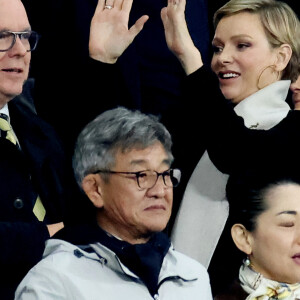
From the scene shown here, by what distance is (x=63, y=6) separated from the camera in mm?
4039

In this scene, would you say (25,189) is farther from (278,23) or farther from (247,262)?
(278,23)

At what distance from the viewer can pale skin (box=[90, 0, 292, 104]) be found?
12.5ft

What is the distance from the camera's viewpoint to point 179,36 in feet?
12.6

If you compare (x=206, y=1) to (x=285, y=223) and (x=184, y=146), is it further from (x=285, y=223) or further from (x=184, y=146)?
(x=285, y=223)

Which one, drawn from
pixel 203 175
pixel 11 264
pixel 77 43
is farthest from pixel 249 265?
pixel 77 43

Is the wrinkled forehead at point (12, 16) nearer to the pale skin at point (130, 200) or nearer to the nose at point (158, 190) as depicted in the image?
the pale skin at point (130, 200)

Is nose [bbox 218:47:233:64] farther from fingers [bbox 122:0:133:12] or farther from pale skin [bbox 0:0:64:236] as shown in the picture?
pale skin [bbox 0:0:64:236]

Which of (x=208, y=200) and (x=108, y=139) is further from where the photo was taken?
(x=208, y=200)

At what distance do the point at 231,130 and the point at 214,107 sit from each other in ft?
0.34

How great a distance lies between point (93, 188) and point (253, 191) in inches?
20.9

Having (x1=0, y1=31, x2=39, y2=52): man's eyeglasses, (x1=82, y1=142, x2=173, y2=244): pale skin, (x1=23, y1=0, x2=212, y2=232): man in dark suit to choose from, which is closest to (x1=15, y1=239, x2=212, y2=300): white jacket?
(x1=82, y1=142, x2=173, y2=244): pale skin

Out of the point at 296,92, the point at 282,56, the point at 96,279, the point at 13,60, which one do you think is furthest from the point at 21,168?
the point at 296,92

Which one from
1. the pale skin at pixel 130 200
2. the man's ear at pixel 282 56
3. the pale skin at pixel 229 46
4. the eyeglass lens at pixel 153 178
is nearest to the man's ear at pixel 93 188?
the pale skin at pixel 130 200

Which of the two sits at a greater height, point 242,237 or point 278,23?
point 278,23
